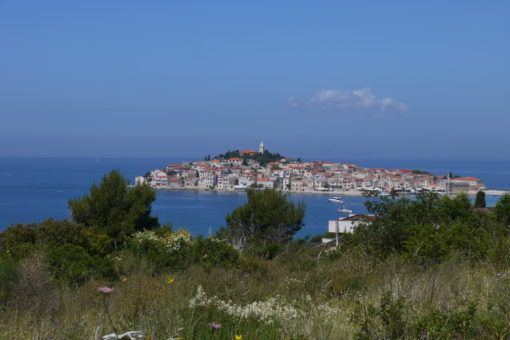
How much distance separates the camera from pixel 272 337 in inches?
127

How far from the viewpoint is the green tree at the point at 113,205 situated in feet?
61.5

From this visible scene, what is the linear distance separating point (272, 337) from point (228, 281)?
2272 millimetres

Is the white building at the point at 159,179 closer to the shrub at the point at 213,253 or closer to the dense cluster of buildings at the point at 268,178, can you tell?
the dense cluster of buildings at the point at 268,178

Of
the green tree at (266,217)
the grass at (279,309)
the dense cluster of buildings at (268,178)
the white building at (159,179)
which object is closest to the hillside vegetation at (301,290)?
the grass at (279,309)

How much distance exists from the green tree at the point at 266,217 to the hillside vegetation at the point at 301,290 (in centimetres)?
1160

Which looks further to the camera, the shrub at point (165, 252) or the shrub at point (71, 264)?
the shrub at point (165, 252)

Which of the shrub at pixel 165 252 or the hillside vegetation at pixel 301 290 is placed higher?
the hillside vegetation at pixel 301 290

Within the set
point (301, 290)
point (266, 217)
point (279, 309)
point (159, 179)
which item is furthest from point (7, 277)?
point (159, 179)

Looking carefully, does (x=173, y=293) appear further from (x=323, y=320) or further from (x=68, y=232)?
(x=68, y=232)

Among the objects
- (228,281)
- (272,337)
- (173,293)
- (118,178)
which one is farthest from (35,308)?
(118,178)

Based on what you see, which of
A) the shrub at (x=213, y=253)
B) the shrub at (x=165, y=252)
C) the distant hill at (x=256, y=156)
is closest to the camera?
the shrub at (x=165, y=252)

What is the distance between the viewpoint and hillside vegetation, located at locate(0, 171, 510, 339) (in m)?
3.38

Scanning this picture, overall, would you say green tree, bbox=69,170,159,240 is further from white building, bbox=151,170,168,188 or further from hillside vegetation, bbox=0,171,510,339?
white building, bbox=151,170,168,188

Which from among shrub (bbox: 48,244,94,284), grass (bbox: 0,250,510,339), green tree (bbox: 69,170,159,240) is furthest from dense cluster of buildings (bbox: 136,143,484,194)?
grass (bbox: 0,250,510,339)
